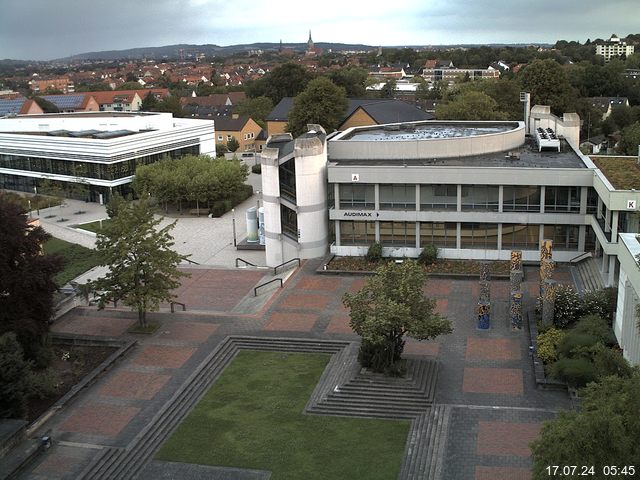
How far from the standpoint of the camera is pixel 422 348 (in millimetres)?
29391

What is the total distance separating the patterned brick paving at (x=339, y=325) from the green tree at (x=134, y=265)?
280 inches

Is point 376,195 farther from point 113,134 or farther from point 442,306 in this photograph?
point 113,134

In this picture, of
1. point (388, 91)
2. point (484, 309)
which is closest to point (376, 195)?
point (484, 309)

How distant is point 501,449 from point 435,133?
2976 cm

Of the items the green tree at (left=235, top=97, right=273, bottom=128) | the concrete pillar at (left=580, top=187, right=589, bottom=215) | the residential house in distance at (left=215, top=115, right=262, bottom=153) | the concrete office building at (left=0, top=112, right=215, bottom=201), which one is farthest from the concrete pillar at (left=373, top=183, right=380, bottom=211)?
the green tree at (left=235, top=97, right=273, bottom=128)

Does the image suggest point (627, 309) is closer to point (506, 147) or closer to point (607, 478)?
point (607, 478)

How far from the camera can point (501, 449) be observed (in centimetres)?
2192

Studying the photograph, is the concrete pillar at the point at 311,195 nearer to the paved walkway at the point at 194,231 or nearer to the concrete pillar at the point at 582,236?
the paved walkway at the point at 194,231

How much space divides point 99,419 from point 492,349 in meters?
15.1

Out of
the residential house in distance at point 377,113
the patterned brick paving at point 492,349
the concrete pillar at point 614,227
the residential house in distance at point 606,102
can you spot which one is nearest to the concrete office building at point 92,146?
the residential house in distance at point 377,113

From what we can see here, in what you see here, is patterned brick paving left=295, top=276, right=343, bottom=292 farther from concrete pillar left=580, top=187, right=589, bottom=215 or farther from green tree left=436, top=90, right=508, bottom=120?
green tree left=436, top=90, right=508, bottom=120

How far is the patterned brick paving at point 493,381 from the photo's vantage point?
2562 cm

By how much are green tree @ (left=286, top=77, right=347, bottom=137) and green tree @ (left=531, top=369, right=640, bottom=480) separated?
63.6 metres

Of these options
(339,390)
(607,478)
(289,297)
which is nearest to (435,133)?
(289,297)
